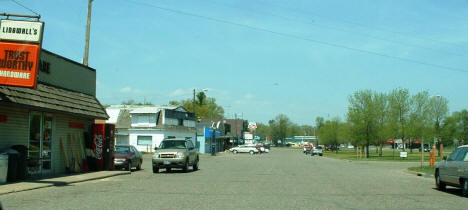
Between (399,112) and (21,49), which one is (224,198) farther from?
(399,112)

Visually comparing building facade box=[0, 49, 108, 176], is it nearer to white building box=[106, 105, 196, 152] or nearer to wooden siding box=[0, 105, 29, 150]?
wooden siding box=[0, 105, 29, 150]

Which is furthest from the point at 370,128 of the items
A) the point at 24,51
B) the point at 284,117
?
the point at 284,117

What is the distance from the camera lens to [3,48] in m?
16.3

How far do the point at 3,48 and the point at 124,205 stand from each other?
8.38 meters

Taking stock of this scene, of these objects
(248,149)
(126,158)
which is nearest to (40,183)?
(126,158)

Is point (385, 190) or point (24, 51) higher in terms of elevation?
point (24, 51)

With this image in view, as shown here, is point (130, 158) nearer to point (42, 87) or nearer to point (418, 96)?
point (42, 87)

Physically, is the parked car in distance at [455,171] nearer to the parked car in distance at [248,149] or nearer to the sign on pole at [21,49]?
the sign on pole at [21,49]

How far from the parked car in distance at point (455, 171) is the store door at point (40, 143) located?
15464mm

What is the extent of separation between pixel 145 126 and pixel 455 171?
50.4 m

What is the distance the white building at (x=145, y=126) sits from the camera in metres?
61.5

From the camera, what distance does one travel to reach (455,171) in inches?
623

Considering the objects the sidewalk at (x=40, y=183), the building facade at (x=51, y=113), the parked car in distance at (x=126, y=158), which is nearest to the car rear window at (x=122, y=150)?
the parked car in distance at (x=126, y=158)

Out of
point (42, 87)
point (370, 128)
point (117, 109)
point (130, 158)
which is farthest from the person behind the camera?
point (117, 109)
